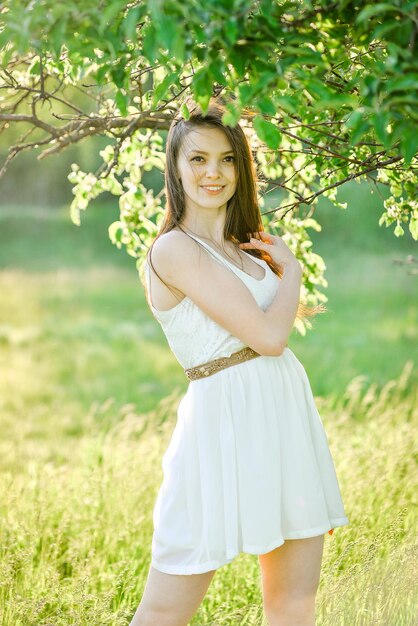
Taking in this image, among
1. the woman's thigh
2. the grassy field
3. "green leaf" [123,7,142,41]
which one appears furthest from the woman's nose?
the grassy field

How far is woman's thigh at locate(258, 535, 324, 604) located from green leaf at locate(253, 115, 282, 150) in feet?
3.36

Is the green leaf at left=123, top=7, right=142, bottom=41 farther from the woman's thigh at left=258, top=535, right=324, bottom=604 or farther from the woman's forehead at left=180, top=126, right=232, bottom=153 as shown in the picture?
the woman's thigh at left=258, top=535, right=324, bottom=604

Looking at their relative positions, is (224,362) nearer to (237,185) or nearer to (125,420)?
(237,185)

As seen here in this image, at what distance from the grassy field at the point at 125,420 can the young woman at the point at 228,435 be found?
355mm

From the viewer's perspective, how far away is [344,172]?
9.20 feet

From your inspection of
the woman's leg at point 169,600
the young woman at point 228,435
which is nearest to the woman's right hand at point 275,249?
the young woman at point 228,435

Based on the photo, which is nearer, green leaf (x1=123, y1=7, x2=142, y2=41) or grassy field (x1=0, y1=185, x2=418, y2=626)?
green leaf (x1=123, y1=7, x2=142, y2=41)

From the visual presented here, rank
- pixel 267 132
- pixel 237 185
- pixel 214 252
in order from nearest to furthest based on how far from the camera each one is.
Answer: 1. pixel 267 132
2. pixel 214 252
3. pixel 237 185

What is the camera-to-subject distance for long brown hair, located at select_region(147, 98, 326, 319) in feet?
7.34

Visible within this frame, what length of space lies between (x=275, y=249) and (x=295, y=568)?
831mm

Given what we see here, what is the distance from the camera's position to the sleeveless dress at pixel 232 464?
204 centimetres

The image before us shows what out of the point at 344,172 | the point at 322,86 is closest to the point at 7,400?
the point at 344,172

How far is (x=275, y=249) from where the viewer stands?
2285mm

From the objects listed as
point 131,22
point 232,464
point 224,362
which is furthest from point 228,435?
point 131,22
